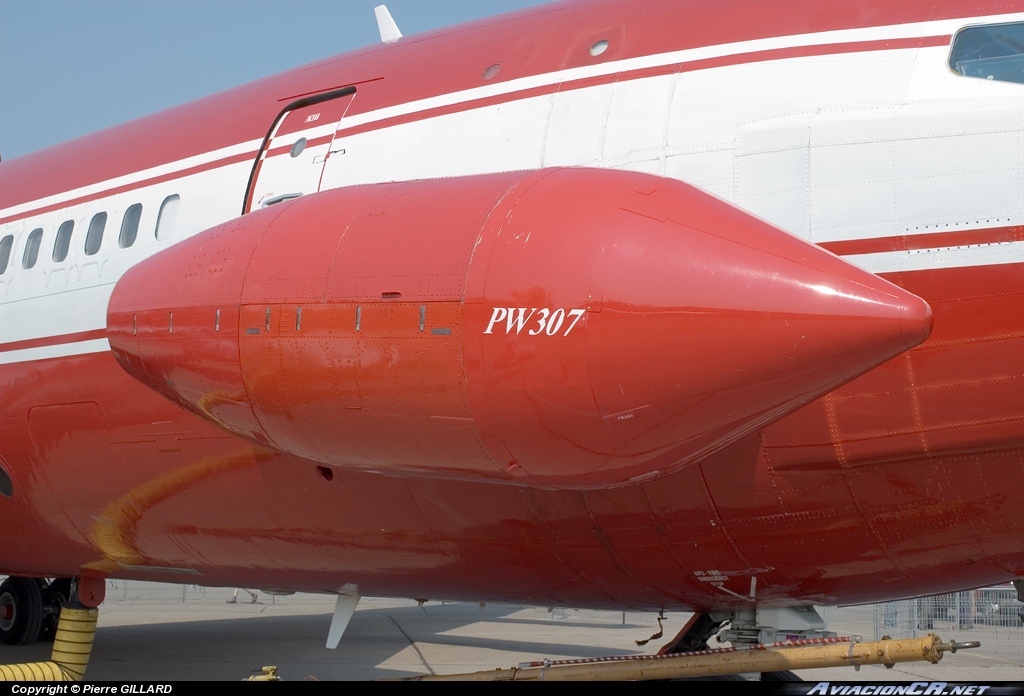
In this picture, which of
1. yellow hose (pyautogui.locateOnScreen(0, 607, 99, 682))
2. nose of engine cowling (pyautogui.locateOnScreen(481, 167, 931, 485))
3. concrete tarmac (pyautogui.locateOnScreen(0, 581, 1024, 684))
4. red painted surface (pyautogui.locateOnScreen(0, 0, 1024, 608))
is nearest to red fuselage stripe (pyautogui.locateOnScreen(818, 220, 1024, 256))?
red painted surface (pyautogui.locateOnScreen(0, 0, 1024, 608))

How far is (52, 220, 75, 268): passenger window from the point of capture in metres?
9.70

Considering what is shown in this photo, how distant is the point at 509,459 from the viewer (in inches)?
224

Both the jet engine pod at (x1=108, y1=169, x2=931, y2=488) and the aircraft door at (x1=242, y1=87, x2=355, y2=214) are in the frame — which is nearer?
the jet engine pod at (x1=108, y1=169, x2=931, y2=488)

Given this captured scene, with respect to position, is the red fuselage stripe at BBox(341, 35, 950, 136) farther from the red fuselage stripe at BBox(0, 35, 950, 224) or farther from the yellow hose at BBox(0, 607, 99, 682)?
the yellow hose at BBox(0, 607, 99, 682)

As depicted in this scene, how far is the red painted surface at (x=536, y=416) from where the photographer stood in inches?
214

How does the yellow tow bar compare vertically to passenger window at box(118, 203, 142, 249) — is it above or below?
below

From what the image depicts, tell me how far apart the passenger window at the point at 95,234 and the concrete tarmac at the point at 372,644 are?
618 centimetres

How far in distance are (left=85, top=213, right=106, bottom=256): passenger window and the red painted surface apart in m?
1.06

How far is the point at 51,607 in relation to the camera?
17.1 m

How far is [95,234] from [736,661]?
6.61 metres

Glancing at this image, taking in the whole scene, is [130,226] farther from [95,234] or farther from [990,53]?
[990,53]

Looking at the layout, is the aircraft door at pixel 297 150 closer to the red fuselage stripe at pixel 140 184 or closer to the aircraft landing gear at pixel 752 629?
the red fuselage stripe at pixel 140 184

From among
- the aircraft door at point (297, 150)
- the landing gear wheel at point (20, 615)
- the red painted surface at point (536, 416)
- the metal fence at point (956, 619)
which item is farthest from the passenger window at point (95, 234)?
the metal fence at point (956, 619)

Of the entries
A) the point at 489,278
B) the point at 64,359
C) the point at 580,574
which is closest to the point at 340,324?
the point at 489,278
